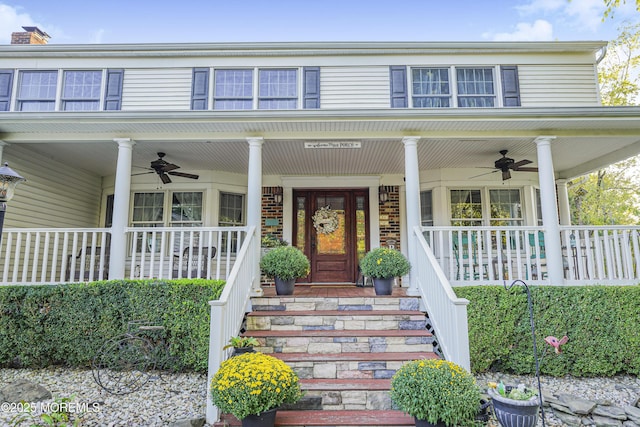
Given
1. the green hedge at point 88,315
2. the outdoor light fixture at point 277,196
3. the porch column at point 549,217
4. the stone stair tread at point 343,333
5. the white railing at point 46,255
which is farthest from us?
the outdoor light fixture at point 277,196

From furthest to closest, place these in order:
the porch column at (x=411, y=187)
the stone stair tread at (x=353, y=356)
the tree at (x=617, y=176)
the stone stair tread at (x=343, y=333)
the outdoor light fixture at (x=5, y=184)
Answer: the tree at (x=617, y=176) < the porch column at (x=411, y=187) < the stone stair tread at (x=343, y=333) < the stone stair tread at (x=353, y=356) < the outdoor light fixture at (x=5, y=184)

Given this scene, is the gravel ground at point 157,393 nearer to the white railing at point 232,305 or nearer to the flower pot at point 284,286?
the white railing at point 232,305

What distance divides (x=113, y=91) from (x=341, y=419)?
6966 mm

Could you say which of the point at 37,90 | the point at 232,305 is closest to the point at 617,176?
the point at 232,305

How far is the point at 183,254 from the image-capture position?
23.1ft

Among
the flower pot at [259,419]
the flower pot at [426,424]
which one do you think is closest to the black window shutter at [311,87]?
the flower pot at [259,419]

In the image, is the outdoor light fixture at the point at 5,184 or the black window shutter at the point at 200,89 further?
the black window shutter at the point at 200,89

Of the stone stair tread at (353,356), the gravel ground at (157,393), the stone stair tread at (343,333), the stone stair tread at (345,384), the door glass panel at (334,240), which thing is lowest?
the gravel ground at (157,393)

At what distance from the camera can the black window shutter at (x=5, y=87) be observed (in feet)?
22.7

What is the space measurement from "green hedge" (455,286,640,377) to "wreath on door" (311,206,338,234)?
3853mm

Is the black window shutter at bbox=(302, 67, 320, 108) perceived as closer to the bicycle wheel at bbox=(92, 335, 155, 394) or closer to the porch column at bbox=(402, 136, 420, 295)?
the porch column at bbox=(402, 136, 420, 295)

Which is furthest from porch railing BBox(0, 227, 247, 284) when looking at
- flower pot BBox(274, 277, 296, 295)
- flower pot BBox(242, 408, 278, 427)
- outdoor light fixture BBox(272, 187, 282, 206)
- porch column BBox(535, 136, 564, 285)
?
porch column BBox(535, 136, 564, 285)

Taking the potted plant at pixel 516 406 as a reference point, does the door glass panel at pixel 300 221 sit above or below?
above

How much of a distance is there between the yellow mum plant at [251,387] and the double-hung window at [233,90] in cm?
511
